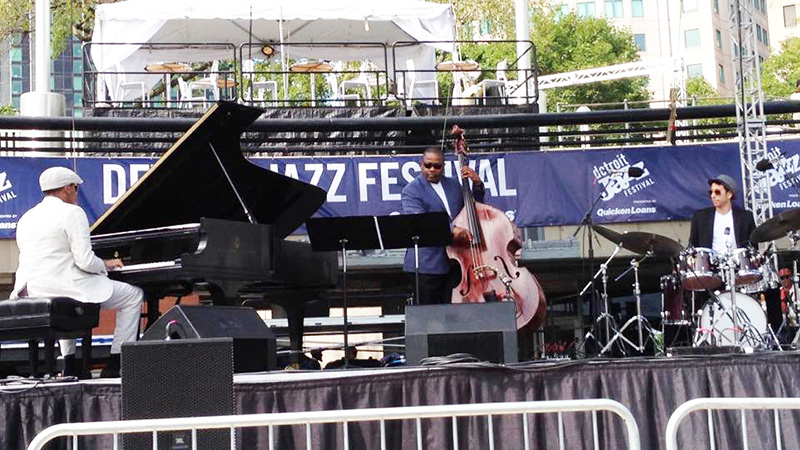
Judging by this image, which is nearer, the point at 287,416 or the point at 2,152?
the point at 287,416

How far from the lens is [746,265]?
9.65 m

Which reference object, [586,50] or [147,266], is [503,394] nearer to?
[147,266]

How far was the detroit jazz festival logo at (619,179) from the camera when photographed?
12992 mm

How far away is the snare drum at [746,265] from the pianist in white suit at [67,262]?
15.6ft

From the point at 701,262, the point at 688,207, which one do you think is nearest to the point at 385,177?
the point at 688,207

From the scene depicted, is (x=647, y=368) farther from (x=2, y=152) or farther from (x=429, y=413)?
(x=2, y=152)

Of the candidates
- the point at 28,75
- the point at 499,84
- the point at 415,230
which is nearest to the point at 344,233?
the point at 415,230

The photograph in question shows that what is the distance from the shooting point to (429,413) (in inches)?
181

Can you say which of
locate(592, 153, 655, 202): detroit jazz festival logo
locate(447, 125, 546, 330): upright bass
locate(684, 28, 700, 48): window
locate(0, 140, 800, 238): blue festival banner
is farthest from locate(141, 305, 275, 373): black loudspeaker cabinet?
locate(684, 28, 700, 48): window

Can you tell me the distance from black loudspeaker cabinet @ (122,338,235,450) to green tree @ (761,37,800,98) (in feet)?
150

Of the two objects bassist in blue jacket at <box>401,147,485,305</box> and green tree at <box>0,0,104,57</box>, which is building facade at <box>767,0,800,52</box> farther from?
bassist in blue jacket at <box>401,147,485,305</box>

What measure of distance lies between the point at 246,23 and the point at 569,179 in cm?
723

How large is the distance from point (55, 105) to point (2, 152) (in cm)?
97

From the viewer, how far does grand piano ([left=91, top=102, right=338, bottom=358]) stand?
8.27 metres
